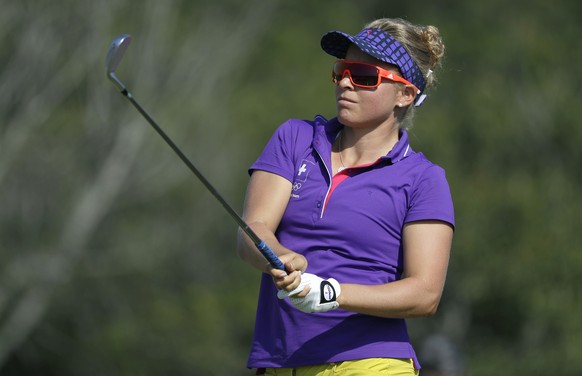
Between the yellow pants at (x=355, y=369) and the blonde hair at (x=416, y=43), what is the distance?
943 mm

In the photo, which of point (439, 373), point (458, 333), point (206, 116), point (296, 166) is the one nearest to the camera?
point (296, 166)

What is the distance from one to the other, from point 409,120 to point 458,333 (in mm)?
21183

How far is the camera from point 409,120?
4723 millimetres

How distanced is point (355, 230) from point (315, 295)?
367 mm

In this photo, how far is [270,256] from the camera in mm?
3936

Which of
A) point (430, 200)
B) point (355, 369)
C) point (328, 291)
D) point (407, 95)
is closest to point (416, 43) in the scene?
point (407, 95)

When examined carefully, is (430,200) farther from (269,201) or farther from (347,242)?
(269,201)

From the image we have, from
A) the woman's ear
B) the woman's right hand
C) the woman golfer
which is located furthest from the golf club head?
the woman's ear

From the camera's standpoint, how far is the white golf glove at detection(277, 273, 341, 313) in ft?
13.1

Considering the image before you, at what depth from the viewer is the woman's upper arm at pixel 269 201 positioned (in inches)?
171

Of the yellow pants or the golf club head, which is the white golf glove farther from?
the golf club head

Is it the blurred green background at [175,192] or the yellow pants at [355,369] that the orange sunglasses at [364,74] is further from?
the blurred green background at [175,192]

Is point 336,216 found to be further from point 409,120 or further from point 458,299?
point 458,299

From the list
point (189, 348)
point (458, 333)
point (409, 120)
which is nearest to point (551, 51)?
point (458, 333)
